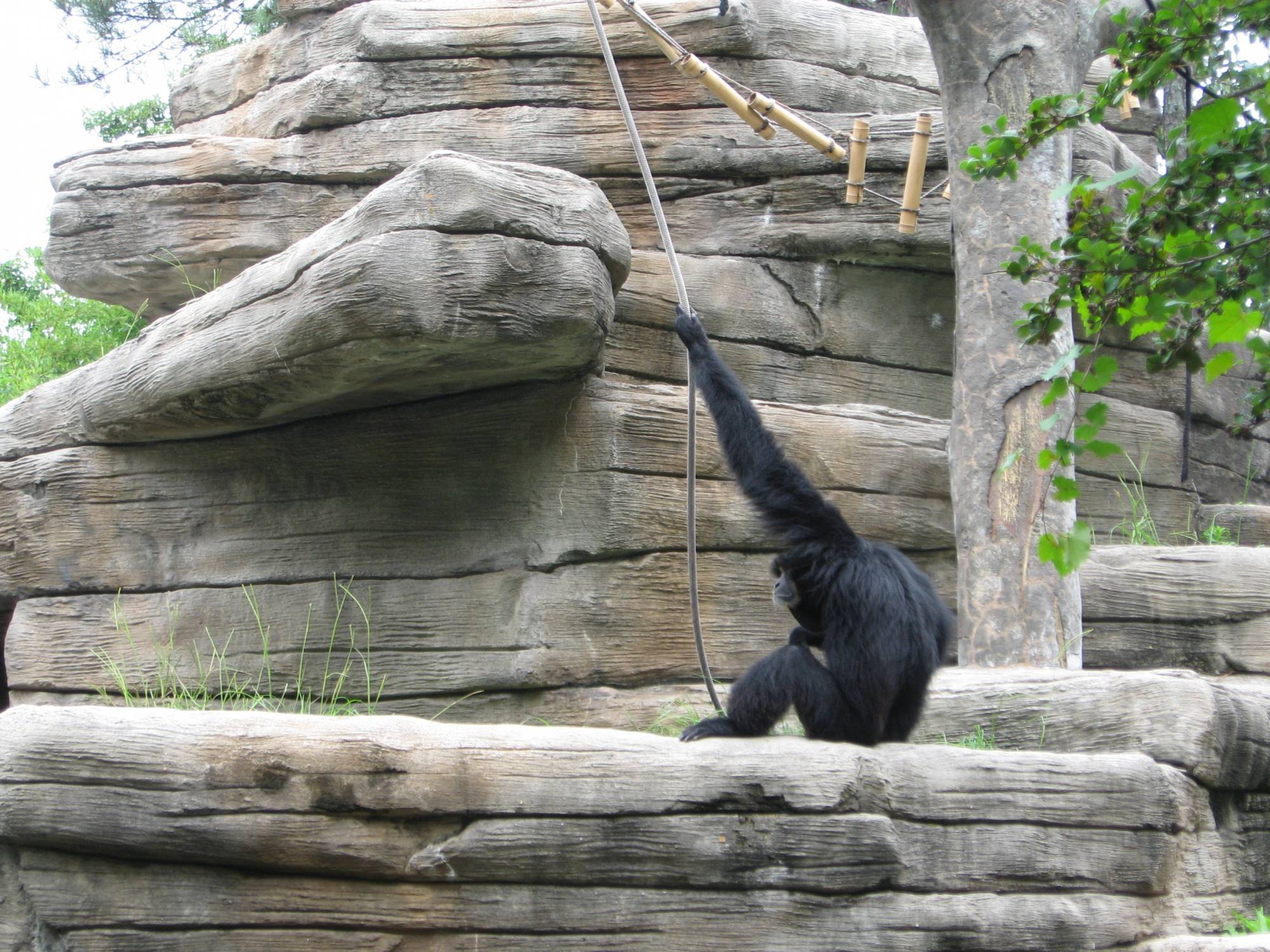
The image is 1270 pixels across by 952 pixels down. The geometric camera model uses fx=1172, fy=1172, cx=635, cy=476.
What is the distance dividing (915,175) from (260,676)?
5.00 meters

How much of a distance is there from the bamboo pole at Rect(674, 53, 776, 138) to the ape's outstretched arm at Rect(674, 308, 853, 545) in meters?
2.40

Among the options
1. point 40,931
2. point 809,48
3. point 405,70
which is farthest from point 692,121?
point 40,931

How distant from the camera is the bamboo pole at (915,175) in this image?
733cm

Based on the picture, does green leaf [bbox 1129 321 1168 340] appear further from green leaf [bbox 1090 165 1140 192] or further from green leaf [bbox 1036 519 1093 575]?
green leaf [bbox 1036 519 1093 575]

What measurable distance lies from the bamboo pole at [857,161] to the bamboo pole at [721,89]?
523 mm

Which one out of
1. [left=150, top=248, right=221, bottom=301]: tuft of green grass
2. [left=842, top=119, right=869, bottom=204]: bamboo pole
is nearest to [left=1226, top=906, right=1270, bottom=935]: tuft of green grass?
[left=842, top=119, right=869, bottom=204]: bamboo pole

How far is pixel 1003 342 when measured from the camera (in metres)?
6.80

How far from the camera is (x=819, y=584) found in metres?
4.89

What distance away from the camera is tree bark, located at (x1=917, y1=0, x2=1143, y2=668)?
6582mm

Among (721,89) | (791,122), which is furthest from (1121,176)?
(791,122)

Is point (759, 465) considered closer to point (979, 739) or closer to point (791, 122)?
point (979, 739)

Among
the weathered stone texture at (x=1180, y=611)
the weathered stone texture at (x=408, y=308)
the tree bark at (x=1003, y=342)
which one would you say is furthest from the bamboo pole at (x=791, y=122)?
the weathered stone texture at (x=1180, y=611)

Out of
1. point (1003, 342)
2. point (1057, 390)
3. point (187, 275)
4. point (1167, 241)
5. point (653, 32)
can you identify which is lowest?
point (1057, 390)

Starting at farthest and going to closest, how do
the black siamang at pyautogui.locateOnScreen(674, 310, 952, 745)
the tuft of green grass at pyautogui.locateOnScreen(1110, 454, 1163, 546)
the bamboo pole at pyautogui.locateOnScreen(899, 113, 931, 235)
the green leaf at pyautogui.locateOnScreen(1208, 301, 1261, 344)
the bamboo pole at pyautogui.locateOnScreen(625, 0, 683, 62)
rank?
the tuft of green grass at pyautogui.locateOnScreen(1110, 454, 1163, 546) < the bamboo pole at pyautogui.locateOnScreen(899, 113, 931, 235) < the bamboo pole at pyautogui.locateOnScreen(625, 0, 683, 62) < the black siamang at pyautogui.locateOnScreen(674, 310, 952, 745) < the green leaf at pyautogui.locateOnScreen(1208, 301, 1261, 344)
